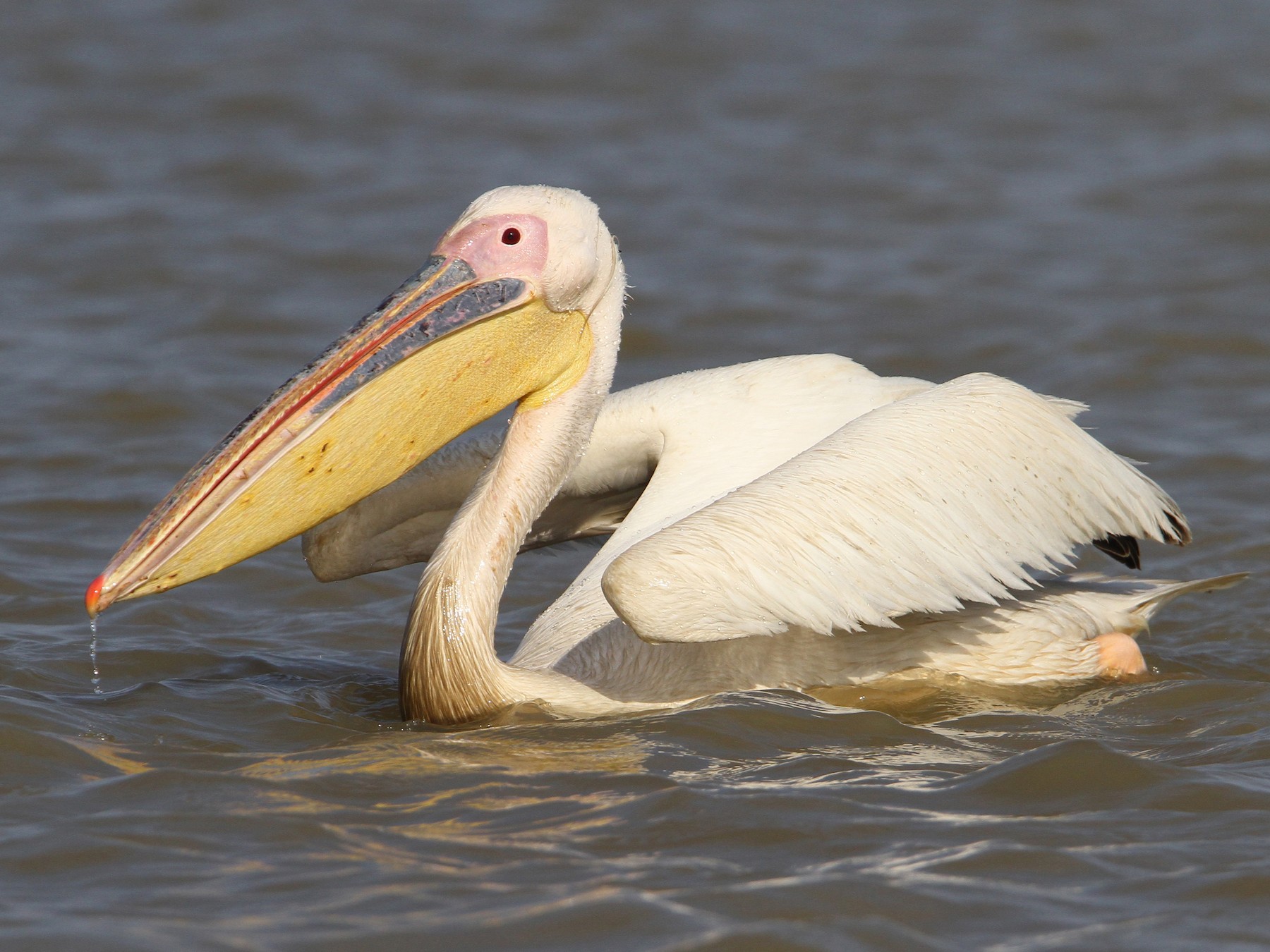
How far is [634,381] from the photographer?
785 centimetres

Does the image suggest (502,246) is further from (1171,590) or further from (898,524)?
(1171,590)

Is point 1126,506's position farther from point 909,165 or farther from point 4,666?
point 909,165

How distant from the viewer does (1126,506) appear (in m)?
4.74

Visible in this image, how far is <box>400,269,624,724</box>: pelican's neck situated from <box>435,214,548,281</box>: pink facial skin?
0.27m

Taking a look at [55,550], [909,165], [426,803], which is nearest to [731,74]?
[909,165]

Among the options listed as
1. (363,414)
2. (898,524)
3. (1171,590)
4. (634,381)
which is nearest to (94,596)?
(363,414)

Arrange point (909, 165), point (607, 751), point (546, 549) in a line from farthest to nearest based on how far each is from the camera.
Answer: point (909, 165), point (546, 549), point (607, 751)

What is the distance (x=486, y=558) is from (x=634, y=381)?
3.46m

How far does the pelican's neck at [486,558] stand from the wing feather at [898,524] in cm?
48

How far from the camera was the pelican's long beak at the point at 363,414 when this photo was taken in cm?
414

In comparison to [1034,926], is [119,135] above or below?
above

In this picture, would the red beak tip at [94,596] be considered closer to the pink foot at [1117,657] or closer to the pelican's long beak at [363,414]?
the pelican's long beak at [363,414]

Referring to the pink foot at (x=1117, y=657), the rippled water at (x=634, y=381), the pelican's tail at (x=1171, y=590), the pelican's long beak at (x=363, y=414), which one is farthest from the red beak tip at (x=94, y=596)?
the pelican's tail at (x=1171, y=590)

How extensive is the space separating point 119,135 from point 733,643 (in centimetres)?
738
